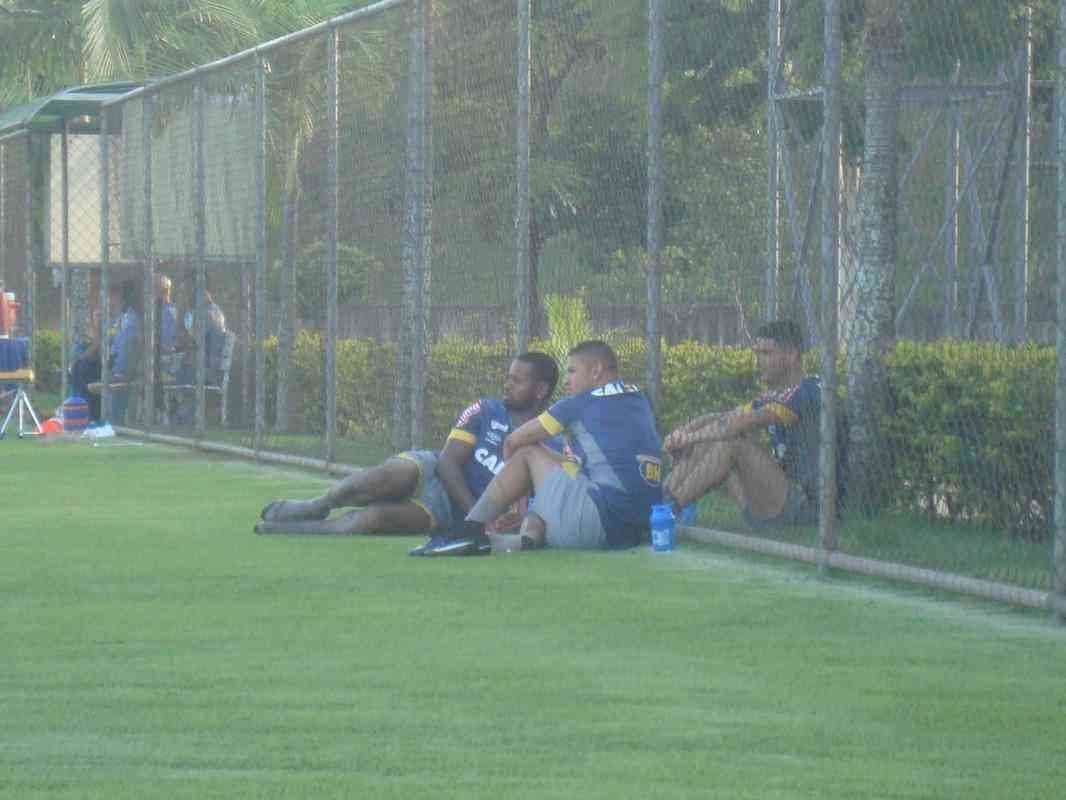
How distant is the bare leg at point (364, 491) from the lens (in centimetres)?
1164

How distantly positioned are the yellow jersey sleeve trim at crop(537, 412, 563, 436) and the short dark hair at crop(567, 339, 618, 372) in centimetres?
40

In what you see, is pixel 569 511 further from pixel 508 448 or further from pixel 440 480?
pixel 440 480

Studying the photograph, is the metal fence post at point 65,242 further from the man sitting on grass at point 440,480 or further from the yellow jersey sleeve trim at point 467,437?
the yellow jersey sleeve trim at point 467,437

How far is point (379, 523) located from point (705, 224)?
2254 millimetres

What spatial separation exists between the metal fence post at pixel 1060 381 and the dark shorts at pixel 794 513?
2.29 meters

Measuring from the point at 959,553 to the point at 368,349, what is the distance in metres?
6.47

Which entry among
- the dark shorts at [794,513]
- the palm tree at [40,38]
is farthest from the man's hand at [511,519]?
the palm tree at [40,38]

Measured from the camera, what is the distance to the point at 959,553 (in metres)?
9.74

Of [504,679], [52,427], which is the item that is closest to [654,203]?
[504,679]

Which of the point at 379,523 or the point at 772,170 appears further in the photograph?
the point at 379,523

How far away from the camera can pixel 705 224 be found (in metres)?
11.2

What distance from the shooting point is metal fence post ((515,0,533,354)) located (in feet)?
41.0

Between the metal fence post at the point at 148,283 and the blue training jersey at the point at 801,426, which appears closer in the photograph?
the blue training jersey at the point at 801,426

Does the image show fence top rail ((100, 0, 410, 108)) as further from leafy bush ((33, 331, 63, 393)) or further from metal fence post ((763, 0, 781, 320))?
leafy bush ((33, 331, 63, 393))
